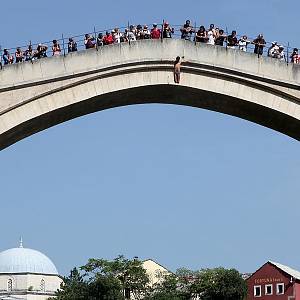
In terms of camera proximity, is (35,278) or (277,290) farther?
(35,278)

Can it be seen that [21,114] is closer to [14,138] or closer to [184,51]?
[14,138]

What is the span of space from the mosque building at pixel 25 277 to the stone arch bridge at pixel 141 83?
89.1 metres

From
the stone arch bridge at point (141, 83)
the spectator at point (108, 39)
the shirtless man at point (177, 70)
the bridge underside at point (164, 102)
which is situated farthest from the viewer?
the spectator at point (108, 39)

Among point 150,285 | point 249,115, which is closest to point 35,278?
point 150,285

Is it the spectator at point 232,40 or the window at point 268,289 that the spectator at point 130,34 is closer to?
the spectator at point 232,40

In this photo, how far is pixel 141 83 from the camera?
22.6m

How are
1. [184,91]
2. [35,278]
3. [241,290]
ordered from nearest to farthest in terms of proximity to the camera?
1. [184,91]
2. [241,290]
3. [35,278]

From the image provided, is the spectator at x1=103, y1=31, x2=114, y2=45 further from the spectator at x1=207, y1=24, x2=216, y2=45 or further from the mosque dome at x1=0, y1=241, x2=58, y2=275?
the mosque dome at x1=0, y1=241, x2=58, y2=275

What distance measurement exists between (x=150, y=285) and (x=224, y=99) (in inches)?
2294

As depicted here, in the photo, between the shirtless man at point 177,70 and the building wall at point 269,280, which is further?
the building wall at point 269,280

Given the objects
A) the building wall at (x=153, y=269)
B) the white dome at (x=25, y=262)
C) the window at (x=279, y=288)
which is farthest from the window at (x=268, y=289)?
the white dome at (x=25, y=262)

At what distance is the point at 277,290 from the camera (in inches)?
3174

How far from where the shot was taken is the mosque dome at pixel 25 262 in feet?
360

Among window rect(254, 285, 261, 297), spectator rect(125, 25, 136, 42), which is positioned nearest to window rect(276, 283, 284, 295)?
window rect(254, 285, 261, 297)
